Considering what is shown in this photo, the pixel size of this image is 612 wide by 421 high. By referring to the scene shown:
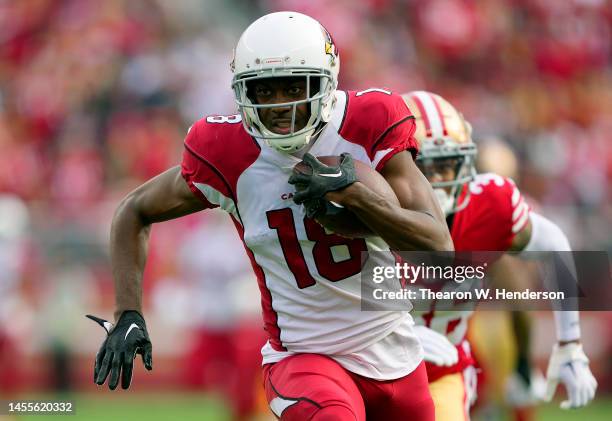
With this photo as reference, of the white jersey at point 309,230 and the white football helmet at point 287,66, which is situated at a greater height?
the white football helmet at point 287,66

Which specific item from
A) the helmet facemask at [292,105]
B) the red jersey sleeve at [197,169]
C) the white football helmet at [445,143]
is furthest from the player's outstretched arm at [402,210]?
the white football helmet at [445,143]

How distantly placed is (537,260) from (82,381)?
565 cm

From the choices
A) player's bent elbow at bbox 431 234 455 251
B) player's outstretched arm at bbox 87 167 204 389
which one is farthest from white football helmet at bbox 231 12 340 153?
player's bent elbow at bbox 431 234 455 251

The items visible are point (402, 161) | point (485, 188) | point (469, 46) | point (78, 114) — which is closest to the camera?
point (402, 161)

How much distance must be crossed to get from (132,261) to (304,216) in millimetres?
752

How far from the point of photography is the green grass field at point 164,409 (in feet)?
29.1

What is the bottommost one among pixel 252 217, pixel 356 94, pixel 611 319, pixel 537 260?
pixel 611 319

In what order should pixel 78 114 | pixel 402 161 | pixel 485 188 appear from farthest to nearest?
pixel 78 114 → pixel 485 188 → pixel 402 161

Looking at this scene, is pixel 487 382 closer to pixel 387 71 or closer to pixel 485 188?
pixel 485 188

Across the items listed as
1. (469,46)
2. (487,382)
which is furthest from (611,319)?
(469,46)

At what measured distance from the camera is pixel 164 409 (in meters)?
9.39

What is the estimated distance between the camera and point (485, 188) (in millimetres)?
5074

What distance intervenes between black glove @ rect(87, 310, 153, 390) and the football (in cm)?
84

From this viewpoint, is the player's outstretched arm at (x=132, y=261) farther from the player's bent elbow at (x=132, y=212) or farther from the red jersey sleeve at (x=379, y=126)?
the red jersey sleeve at (x=379, y=126)
